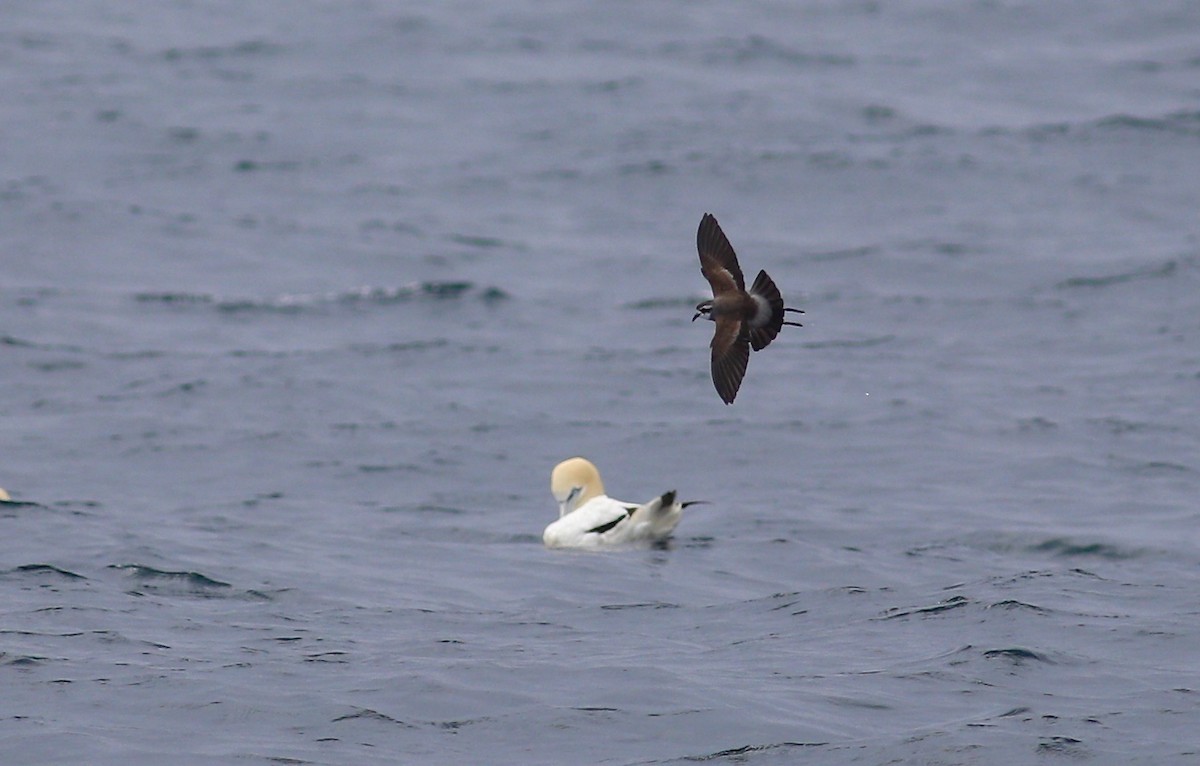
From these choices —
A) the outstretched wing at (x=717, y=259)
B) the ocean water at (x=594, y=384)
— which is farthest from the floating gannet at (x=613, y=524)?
the outstretched wing at (x=717, y=259)

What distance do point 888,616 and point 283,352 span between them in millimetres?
8572

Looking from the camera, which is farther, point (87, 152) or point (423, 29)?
point (423, 29)

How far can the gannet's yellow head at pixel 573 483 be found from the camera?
12.8 meters

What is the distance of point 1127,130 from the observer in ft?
81.9

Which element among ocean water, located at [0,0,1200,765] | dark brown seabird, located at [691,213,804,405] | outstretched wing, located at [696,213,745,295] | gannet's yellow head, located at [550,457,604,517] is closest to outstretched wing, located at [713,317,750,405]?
dark brown seabird, located at [691,213,804,405]

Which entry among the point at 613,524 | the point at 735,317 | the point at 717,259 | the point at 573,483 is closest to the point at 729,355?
the point at 735,317

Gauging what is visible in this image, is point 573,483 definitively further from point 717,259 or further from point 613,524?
point 717,259

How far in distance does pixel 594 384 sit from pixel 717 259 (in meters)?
8.91

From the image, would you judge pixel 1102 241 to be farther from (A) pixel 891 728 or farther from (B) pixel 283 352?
(A) pixel 891 728

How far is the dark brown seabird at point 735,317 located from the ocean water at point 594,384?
1531 mm

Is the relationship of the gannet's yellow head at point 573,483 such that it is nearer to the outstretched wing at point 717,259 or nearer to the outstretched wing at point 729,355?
the outstretched wing at point 717,259

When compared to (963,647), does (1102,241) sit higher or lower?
higher

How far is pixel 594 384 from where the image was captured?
1655cm

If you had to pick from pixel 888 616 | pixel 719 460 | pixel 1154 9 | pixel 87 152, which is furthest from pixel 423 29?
pixel 888 616
